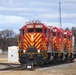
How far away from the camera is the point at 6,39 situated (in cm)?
12681

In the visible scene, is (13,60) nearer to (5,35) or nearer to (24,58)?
(24,58)

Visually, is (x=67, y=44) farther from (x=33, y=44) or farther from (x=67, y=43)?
(x=33, y=44)

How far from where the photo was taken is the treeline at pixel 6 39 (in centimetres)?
11817

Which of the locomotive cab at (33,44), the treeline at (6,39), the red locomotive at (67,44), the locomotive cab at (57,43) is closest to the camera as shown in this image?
the locomotive cab at (33,44)

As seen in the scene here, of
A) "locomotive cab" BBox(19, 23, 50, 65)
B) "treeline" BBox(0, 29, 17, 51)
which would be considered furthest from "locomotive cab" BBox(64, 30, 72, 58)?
"treeline" BBox(0, 29, 17, 51)

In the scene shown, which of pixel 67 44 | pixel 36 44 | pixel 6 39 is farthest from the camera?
pixel 6 39

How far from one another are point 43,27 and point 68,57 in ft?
39.4

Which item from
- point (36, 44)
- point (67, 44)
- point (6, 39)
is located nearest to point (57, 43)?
point (67, 44)

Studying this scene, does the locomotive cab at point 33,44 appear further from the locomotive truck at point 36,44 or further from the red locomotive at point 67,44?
the red locomotive at point 67,44

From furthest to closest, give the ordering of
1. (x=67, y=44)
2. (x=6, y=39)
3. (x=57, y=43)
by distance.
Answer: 1. (x=6, y=39)
2. (x=67, y=44)
3. (x=57, y=43)

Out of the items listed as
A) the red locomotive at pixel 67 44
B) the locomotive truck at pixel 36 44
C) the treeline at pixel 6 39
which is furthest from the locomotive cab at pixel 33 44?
the treeline at pixel 6 39

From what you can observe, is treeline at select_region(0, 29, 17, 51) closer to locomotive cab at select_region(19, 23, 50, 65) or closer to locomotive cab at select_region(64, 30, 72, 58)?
locomotive cab at select_region(64, 30, 72, 58)

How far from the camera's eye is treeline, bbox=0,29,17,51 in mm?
118169

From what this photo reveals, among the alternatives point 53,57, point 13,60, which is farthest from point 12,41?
point 53,57
